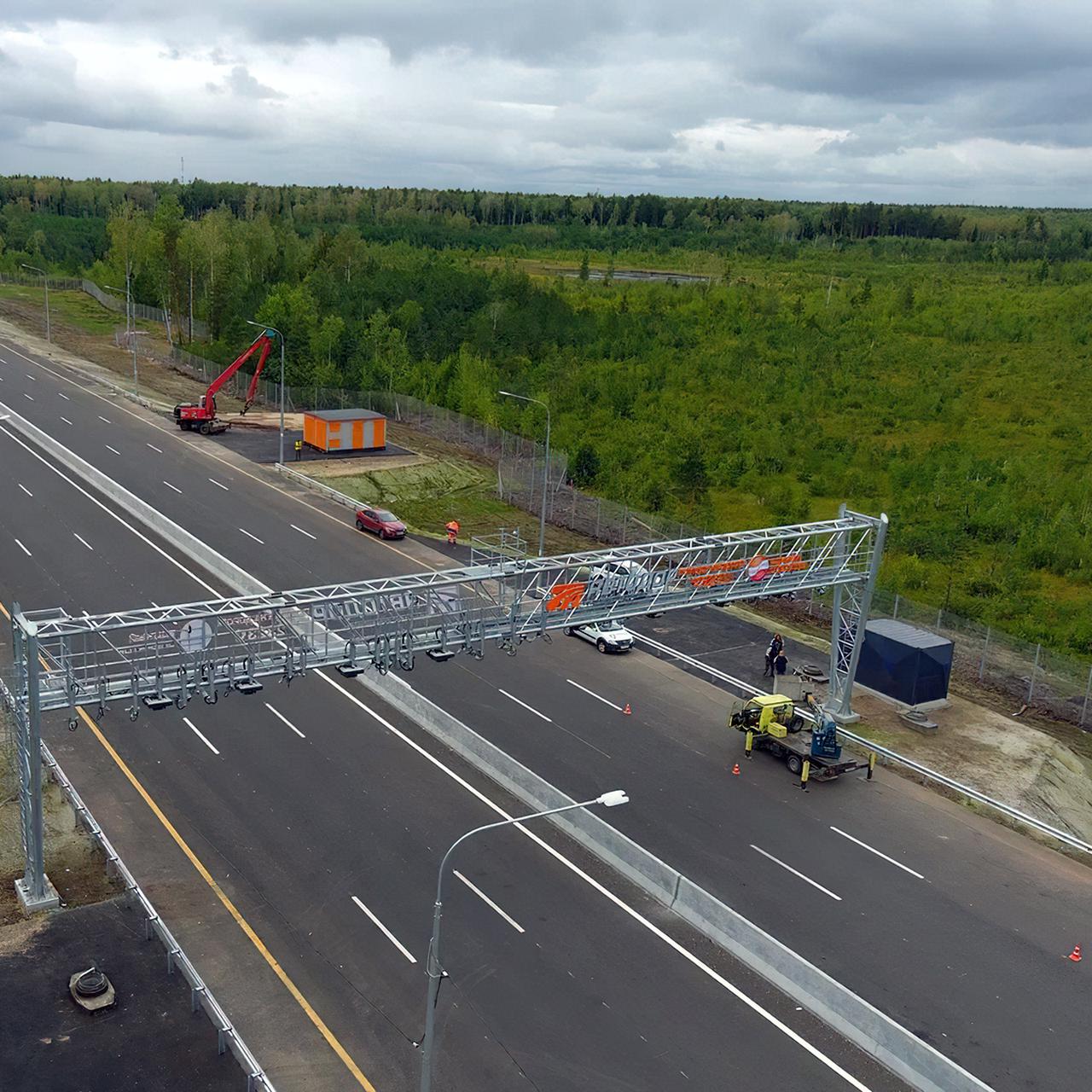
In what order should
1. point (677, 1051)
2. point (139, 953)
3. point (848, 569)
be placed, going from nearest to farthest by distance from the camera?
point (677, 1051) < point (139, 953) < point (848, 569)

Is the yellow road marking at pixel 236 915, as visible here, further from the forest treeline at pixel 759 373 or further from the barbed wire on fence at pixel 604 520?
the forest treeline at pixel 759 373

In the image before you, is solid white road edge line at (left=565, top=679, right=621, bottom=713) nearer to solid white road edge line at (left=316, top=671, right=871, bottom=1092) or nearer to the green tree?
solid white road edge line at (left=316, top=671, right=871, bottom=1092)

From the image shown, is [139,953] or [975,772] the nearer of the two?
[139,953]

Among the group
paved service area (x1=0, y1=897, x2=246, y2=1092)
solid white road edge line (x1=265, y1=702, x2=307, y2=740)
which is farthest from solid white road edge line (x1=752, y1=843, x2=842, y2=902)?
paved service area (x1=0, y1=897, x2=246, y2=1092)

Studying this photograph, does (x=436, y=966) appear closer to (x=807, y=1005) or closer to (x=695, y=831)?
(x=807, y=1005)

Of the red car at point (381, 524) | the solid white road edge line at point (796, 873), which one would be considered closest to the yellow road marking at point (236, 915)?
the solid white road edge line at point (796, 873)

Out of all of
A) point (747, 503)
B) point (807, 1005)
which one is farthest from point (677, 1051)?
point (747, 503)

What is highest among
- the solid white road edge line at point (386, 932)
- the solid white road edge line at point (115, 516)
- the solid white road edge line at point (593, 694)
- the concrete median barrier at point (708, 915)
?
the concrete median barrier at point (708, 915)

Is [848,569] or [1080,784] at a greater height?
[848,569]
